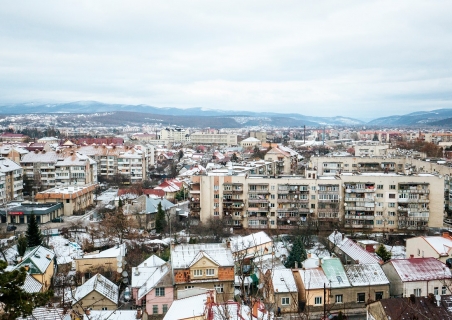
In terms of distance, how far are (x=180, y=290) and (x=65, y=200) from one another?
15894mm

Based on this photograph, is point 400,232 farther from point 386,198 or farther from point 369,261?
point 369,261

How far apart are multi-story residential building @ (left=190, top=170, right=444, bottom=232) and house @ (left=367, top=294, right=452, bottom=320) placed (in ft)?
38.3

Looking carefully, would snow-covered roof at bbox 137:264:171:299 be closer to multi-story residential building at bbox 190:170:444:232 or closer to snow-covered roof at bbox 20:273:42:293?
snow-covered roof at bbox 20:273:42:293

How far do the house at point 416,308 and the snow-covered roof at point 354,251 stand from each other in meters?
4.54

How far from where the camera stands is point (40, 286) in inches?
502

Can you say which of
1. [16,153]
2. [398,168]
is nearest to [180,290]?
[398,168]

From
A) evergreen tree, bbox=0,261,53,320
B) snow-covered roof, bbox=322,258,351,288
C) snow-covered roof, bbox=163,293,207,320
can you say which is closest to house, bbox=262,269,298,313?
snow-covered roof, bbox=322,258,351,288

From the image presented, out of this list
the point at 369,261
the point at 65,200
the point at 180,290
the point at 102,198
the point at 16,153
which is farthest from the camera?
the point at 16,153

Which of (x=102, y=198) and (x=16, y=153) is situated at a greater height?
(x=16, y=153)

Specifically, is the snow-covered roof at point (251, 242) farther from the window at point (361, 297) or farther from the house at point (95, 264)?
the window at point (361, 297)

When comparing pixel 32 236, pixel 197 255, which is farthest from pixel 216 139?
pixel 197 255

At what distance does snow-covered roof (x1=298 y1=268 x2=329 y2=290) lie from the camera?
11.5 meters

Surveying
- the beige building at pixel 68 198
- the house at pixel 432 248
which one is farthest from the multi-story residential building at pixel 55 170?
the house at pixel 432 248

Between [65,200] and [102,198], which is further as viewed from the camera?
[102,198]
